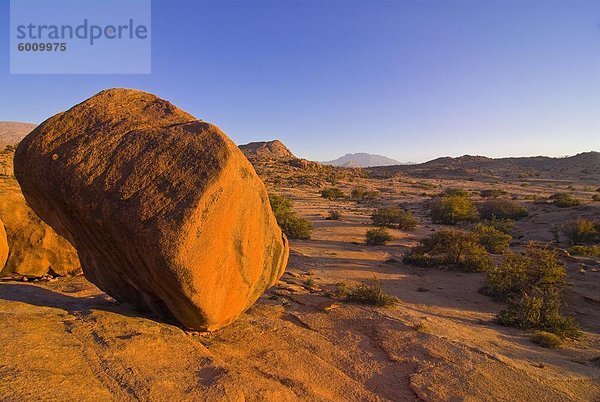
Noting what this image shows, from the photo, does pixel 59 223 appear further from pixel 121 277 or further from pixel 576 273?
pixel 576 273

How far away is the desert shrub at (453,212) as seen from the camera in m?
19.4

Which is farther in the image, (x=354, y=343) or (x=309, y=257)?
(x=309, y=257)

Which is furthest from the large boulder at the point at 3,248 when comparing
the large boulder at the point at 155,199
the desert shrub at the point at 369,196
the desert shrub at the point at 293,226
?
the desert shrub at the point at 369,196

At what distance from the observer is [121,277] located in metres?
5.33

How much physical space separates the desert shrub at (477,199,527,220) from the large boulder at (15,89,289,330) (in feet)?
61.1

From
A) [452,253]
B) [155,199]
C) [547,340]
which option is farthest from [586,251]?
[155,199]

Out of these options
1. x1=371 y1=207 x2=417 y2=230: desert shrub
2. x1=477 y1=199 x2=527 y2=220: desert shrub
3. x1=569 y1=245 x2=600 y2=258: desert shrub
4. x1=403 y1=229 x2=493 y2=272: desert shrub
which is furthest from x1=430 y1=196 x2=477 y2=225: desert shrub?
x1=403 y1=229 x2=493 y2=272: desert shrub

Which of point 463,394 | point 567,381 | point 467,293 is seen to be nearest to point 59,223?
point 463,394

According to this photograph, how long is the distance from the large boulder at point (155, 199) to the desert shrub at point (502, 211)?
61.1 feet

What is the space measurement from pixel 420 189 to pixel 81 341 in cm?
3724

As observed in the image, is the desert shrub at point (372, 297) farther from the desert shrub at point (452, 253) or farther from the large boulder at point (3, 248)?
the large boulder at point (3, 248)

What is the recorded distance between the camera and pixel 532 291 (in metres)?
8.17

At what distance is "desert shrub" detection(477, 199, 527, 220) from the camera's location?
20.1 m

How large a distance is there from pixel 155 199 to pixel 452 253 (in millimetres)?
9667
